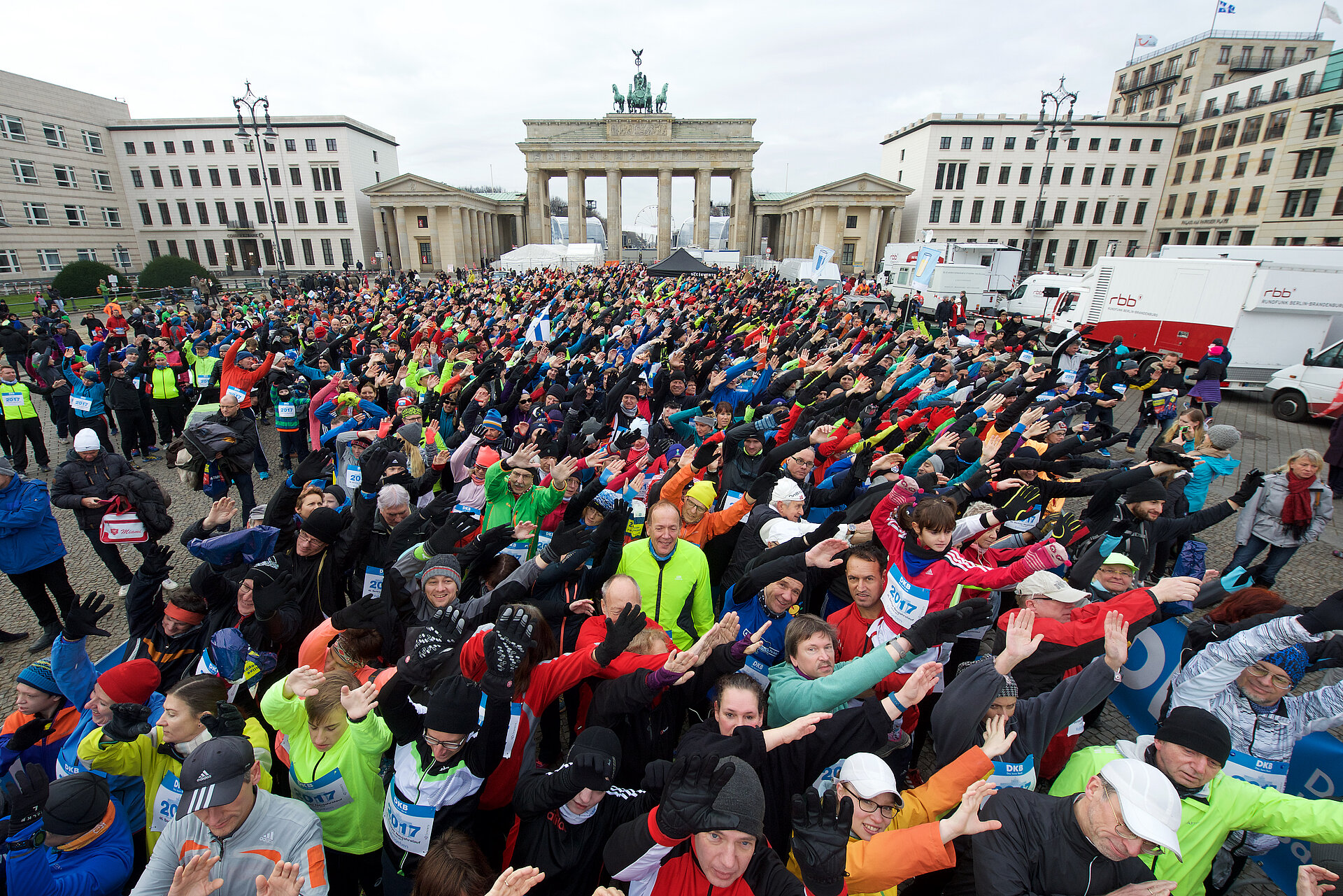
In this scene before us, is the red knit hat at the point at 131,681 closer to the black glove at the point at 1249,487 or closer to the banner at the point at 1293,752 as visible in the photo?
the banner at the point at 1293,752

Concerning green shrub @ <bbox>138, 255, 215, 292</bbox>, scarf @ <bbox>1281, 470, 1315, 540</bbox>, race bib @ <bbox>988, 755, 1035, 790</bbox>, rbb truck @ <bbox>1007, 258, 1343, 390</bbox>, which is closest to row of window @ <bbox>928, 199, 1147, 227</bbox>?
rbb truck @ <bbox>1007, 258, 1343, 390</bbox>

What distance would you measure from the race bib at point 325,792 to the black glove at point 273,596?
1.30 metres

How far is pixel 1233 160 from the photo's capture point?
1892 inches

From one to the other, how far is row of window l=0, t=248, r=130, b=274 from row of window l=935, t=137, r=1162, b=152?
7450 centimetres

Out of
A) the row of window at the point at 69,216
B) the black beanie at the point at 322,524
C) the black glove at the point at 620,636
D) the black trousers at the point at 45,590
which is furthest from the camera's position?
the row of window at the point at 69,216

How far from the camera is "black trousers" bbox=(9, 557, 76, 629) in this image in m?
4.96

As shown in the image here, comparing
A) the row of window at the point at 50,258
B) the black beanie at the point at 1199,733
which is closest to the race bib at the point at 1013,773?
the black beanie at the point at 1199,733

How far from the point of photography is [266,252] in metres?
63.5

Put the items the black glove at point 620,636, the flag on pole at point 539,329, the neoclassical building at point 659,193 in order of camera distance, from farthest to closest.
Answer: the neoclassical building at point 659,193, the flag on pole at point 539,329, the black glove at point 620,636

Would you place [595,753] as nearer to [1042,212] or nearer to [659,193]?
[659,193]

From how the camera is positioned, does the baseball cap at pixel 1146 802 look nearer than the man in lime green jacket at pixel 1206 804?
Yes

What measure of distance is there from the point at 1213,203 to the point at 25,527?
2931 inches

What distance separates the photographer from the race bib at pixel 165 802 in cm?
252

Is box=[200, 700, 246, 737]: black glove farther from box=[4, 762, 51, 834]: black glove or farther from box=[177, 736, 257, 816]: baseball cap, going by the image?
box=[4, 762, 51, 834]: black glove
